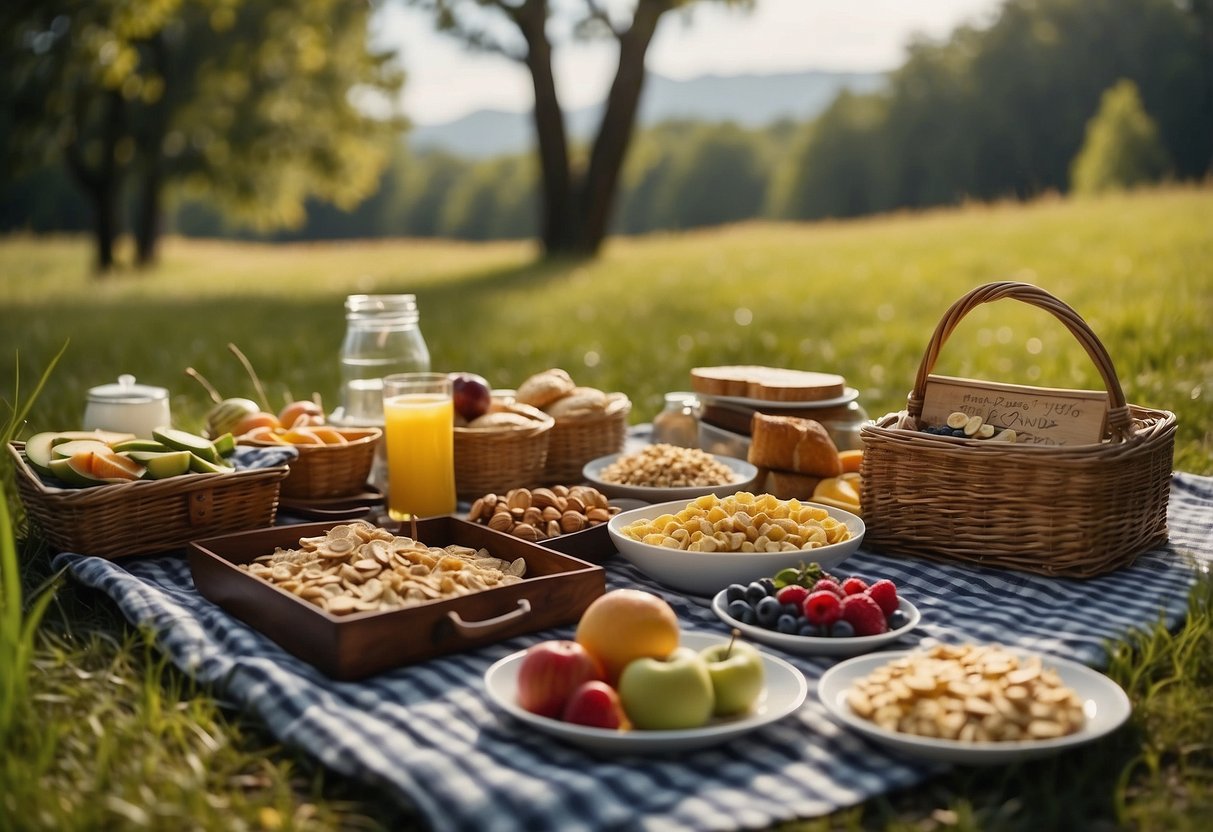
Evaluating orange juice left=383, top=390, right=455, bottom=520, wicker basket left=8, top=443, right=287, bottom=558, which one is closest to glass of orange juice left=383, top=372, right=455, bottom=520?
orange juice left=383, top=390, right=455, bottom=520

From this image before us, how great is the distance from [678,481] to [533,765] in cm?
152

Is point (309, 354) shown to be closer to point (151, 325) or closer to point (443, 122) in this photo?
point (151, 325)

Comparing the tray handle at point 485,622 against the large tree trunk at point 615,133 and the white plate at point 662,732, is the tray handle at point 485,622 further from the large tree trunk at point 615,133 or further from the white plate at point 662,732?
the large tree trunk at point 615,133

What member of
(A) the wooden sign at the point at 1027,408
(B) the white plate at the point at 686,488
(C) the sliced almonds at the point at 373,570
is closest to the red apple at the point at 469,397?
(B) the white plate at the point at 686,488

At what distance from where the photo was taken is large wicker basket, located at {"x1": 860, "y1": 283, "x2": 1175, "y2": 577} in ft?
8.54

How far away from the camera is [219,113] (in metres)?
20.5

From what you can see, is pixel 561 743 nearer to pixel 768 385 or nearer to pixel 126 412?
pixel 768 385

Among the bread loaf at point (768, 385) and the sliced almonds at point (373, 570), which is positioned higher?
the bread loaf at point (768, 385)

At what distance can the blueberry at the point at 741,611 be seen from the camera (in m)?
2.30

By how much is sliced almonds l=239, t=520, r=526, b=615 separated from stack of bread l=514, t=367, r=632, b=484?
1045 mm

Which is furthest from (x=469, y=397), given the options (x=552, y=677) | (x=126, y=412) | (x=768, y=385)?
(x=552, y=677)

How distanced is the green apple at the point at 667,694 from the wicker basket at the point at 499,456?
1609 mm

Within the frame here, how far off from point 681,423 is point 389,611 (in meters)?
1.79

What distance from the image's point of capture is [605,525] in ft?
9.23
